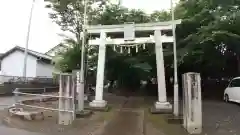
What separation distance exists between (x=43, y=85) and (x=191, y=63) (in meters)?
15.1

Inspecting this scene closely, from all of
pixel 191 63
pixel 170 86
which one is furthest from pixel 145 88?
pixel 191 63

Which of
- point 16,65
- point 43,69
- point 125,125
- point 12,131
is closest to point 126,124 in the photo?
point 125,125

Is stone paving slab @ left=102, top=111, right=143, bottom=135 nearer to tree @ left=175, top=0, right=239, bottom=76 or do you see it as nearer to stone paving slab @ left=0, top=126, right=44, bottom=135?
stone paving slab @ left=0, top=126, right=44, bottom=135

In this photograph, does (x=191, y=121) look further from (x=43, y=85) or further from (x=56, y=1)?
(x=43, y=85)

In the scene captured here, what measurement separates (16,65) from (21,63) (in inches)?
27.3

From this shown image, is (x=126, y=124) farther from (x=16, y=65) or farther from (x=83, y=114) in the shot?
(x=16, y=65)

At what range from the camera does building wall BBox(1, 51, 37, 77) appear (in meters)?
34.0

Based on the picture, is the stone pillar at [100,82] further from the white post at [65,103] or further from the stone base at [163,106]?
the white post at [65,103]

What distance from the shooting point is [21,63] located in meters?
34.6

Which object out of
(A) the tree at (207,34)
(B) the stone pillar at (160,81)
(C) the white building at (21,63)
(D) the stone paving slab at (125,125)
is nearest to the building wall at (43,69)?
(C) the white building at (21,63)

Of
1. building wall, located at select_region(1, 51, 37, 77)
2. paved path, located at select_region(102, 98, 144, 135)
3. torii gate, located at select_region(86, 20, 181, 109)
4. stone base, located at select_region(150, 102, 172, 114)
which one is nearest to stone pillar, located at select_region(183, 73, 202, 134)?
paved path, located at select_region(102, 98, 144, 135)

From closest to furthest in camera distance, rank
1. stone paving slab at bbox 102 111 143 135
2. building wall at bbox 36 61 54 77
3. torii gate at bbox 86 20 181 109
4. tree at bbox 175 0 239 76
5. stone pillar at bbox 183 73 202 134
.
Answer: stone pillar at bbox 183 73 202 134 < stone paving slab at bbox 102 111 143 135 < torii gate at bbox 86 20 181 109 < tree at bbox 175 0 239 76 < building wall at bbox 36 61 54 77

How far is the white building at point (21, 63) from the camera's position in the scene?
33.9 m

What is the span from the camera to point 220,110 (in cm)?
1461
